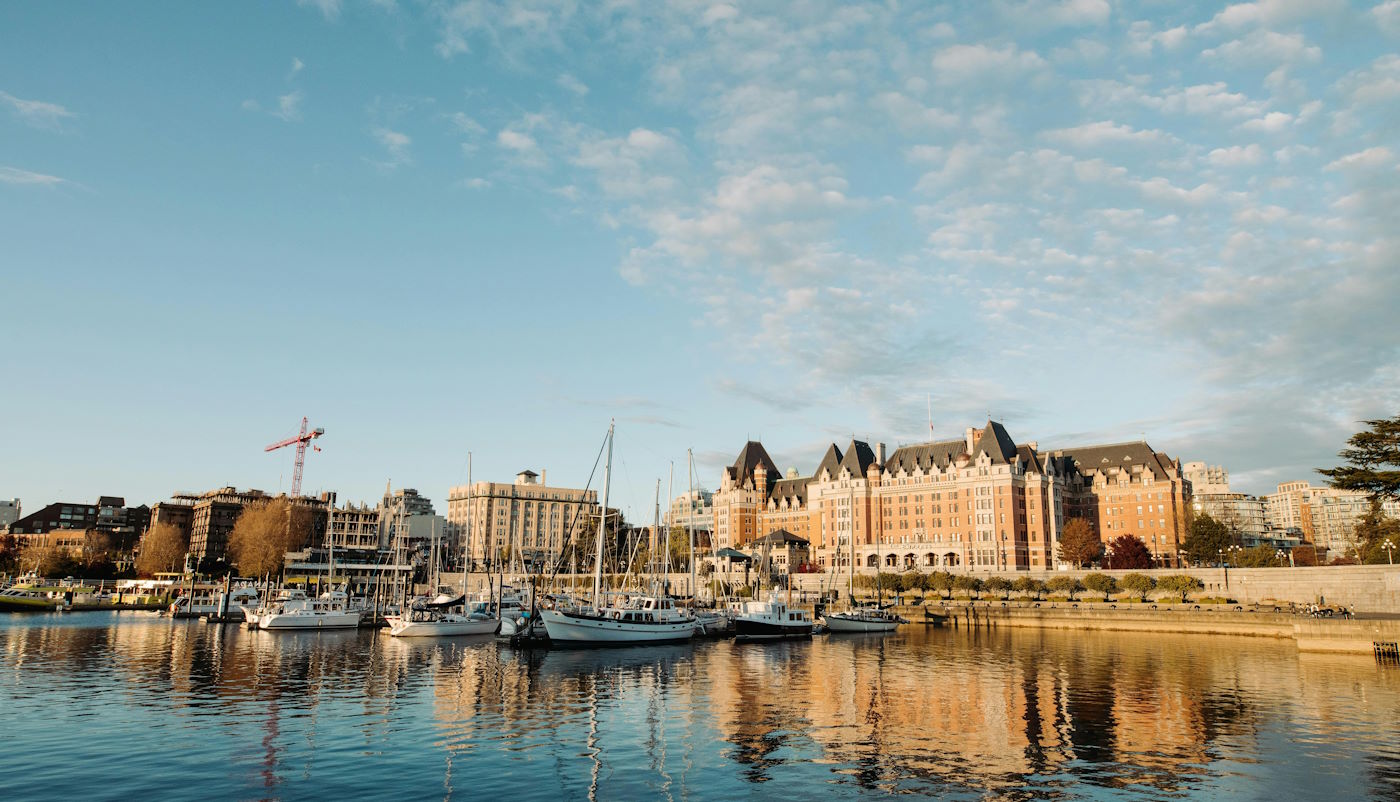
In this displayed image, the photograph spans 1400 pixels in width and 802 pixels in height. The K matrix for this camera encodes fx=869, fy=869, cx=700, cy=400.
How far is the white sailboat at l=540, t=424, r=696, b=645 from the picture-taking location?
69.6 m

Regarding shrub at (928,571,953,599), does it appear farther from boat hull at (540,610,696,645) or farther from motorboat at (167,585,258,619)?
motorboat at (167,585,258,619)

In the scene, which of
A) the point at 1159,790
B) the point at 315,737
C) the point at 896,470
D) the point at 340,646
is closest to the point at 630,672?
the point at 315,737

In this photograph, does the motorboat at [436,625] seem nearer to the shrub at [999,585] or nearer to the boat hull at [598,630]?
the boat hull at [598,630]

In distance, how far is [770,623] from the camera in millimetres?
86938

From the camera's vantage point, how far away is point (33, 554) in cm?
15962

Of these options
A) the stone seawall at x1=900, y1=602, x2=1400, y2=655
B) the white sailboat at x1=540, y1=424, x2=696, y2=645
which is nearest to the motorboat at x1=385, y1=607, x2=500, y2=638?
the white sailboat at x1=540, y1=424, x2=696, y2=645

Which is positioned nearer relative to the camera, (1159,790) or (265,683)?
(1159,790)

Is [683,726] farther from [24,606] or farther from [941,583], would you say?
[24,606]

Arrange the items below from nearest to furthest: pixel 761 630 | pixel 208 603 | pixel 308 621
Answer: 1. pixel 761 630
2. pixel 308 621
3. pixel 208 603

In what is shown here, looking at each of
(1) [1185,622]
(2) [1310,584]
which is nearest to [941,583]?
(1) [1185,622]

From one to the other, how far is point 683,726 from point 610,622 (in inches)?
1462

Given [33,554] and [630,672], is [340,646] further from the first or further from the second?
[33,554]

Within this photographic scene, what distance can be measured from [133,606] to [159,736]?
111087 mm

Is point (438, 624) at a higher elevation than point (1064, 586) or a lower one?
lower
